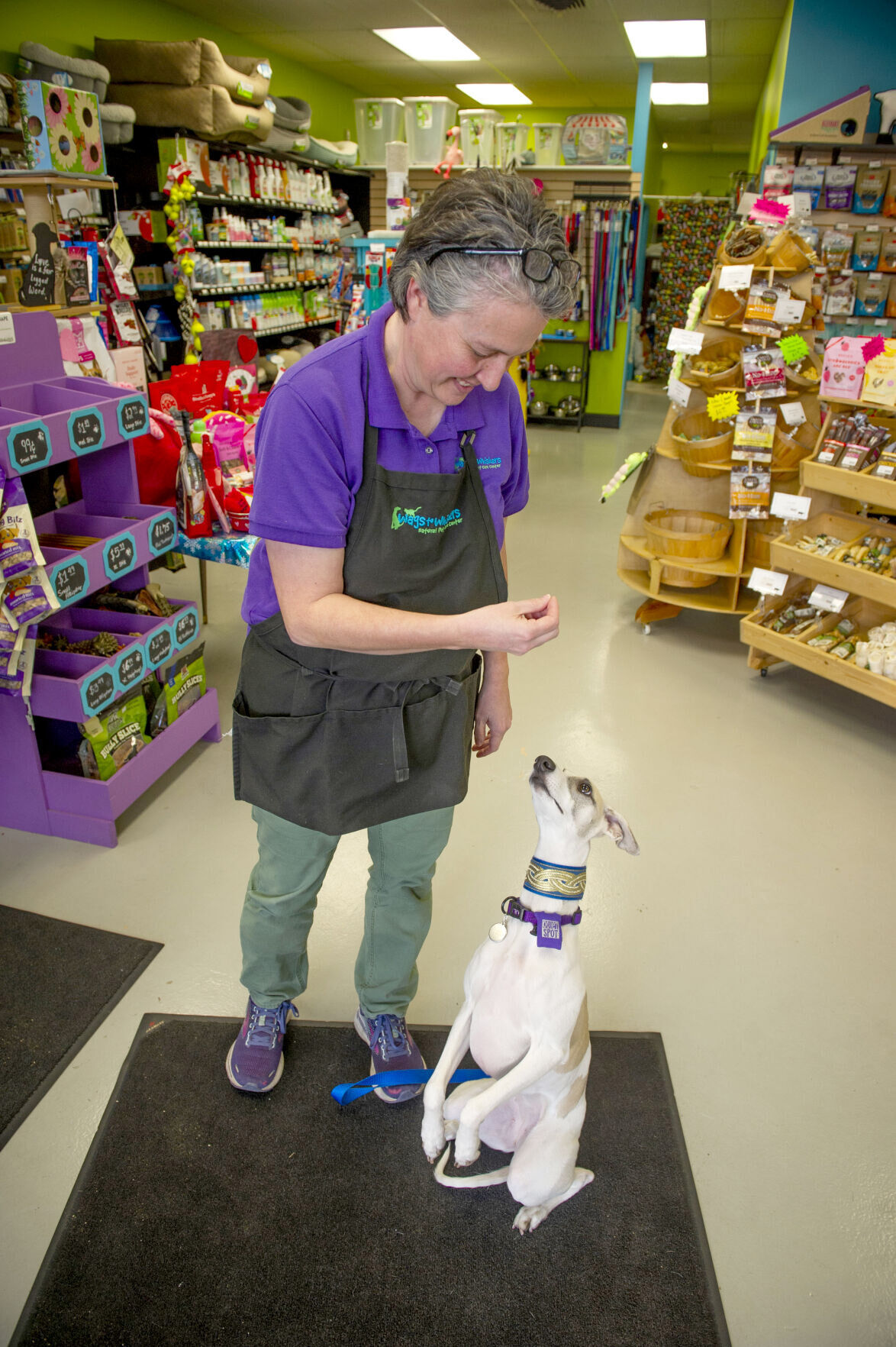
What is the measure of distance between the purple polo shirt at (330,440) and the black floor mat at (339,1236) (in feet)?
4.25

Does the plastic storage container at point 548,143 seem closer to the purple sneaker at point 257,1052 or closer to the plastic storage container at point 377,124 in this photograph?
the plastic storage container at point 377,124

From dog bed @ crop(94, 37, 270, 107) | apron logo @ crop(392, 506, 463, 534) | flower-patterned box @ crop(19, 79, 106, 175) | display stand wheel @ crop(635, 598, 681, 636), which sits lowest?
display stand wheel @ crop(635, 598, 681, 636)

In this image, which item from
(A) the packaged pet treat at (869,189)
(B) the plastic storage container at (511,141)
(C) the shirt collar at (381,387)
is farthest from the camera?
(B) the plastic storage container at (511,141)

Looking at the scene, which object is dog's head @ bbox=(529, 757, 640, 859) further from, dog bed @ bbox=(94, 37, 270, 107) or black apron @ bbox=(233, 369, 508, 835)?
dog bed @ bbox=(94, 37, 270, 107)

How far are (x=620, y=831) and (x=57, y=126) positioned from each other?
405 cm

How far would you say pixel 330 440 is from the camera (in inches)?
50.5

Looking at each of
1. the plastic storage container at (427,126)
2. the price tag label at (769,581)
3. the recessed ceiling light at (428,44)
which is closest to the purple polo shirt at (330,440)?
the price tag label at (769,581)

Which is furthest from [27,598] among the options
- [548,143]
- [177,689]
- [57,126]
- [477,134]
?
[548,143]

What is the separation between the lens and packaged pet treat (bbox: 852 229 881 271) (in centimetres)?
655

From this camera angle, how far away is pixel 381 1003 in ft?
6.40

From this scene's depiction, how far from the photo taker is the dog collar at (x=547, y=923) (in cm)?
152

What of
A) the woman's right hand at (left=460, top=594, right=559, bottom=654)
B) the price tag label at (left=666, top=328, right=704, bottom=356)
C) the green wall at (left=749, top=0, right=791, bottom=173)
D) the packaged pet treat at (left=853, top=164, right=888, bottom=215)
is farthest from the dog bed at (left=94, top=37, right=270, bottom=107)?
the woman's right hand at (left=460, top=594, right=559, bottom=654)

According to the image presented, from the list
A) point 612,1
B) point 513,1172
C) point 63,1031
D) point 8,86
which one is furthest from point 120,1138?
point 612,1

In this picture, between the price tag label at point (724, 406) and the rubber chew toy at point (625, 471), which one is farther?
the rubber chew toy at point (625, 471)
